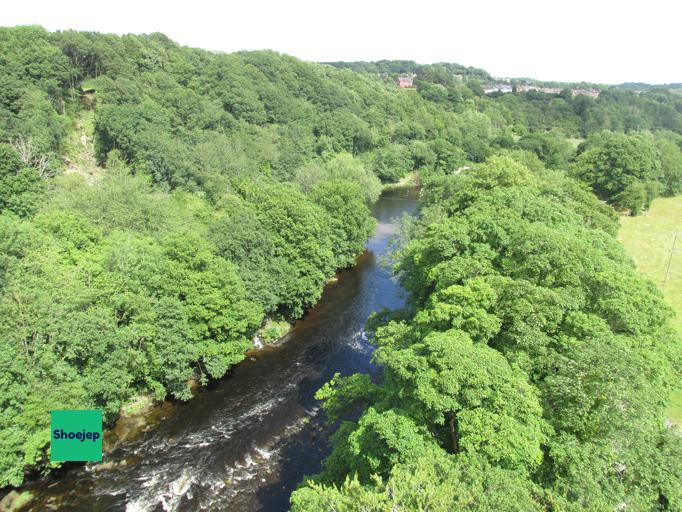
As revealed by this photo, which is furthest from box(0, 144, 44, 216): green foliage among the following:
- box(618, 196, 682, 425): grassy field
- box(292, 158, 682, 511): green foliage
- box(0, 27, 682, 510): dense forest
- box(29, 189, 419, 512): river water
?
box(618, 196, 682, 425): grassy field

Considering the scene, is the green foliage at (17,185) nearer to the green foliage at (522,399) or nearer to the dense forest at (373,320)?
the dense forest at (373,320)

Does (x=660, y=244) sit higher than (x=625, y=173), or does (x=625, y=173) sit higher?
(x=625, y=173)

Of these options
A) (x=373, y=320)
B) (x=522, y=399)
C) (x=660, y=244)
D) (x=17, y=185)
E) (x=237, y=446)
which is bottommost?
(x=237, y=446)

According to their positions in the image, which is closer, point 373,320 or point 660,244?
point 373,320

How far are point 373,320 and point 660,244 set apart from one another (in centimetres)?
4678

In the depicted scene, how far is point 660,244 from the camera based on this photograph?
54781mm

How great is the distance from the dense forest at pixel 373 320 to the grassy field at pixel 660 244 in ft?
11.2

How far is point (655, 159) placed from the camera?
71938 mm
